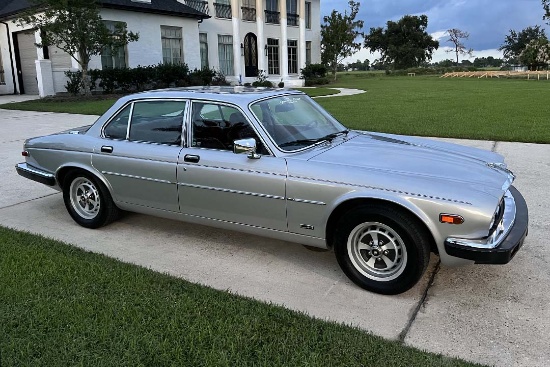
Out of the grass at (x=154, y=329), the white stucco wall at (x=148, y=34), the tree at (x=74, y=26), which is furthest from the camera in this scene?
the white stucco wall at (x=148, y=34)

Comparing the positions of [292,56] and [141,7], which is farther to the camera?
[292,56]

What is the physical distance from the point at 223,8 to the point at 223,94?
2796 centimetres

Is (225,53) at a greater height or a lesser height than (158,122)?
greater

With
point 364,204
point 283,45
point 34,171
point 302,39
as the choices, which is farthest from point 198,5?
point 364,204

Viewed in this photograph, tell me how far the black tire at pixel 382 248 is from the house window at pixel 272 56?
102ft

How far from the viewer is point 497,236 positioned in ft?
10.9

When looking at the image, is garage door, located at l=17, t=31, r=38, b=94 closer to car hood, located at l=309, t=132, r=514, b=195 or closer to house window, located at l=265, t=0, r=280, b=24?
house window, located at l=265, t=0, r=280, b=24

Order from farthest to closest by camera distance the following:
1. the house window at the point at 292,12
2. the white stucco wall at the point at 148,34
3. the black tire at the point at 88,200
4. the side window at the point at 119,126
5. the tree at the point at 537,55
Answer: the tree at the point at 537,55
the house window at the point at 292,12
the white stucco wall at the point at 148,34
the black tire at the point at 88,200
the side window at the point at 119,126

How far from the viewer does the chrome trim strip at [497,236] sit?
10.5ft

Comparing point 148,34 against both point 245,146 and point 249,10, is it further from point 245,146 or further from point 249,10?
point 245,146

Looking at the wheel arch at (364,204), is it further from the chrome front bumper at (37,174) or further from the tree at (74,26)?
the tree at (74,26)

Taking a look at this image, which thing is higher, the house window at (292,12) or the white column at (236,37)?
the house window at (292,12)

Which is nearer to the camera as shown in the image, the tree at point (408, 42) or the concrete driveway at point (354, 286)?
the concrete driveway at point (354, 286)

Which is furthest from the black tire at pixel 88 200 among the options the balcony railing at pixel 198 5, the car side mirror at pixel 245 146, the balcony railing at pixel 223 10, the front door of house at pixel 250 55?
the front door of house at pixel 250 55
